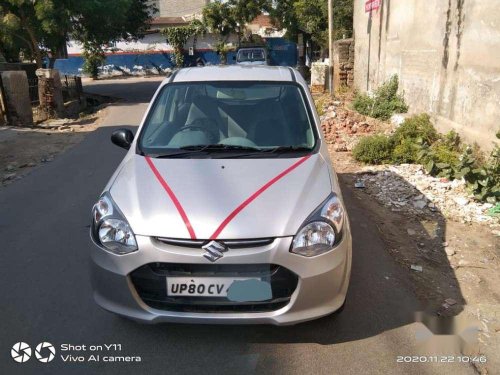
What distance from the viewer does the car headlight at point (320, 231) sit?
268 cm

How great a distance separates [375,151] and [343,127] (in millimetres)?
2452

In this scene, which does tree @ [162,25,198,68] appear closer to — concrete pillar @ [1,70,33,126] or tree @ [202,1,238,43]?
tree @ [202,1,238,43]

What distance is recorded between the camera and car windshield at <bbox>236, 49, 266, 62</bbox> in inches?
851

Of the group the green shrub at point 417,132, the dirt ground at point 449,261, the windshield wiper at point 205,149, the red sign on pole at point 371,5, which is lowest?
the dirt ground at point 449,261

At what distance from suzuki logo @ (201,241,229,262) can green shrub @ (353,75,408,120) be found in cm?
821

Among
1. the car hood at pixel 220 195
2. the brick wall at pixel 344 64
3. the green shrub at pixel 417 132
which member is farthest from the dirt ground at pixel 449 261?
the brick wall at pixel 344 64

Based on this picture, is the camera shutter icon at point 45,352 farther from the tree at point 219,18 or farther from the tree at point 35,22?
the tree at point 219,18

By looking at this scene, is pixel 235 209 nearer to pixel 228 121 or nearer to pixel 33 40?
pixel 228 121

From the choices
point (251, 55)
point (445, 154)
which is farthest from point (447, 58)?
point (251, 55)

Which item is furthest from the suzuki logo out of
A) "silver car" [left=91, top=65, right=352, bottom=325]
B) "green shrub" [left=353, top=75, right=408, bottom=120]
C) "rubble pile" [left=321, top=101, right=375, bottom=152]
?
"green shrub" [left=353, top=75, right=408, bottom=120]

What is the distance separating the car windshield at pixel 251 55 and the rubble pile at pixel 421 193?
15780 mm

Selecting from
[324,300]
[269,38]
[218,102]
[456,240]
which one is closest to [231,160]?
[218,102]

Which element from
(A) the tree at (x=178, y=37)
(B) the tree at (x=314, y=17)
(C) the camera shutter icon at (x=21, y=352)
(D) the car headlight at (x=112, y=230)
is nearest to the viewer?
(D) the car headlight at (x=112, y=230)

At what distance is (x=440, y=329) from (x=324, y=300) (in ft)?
3.44
